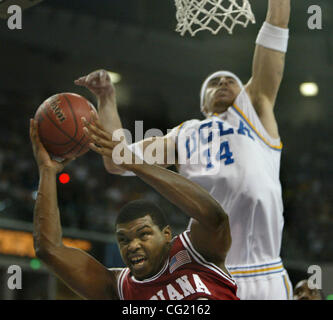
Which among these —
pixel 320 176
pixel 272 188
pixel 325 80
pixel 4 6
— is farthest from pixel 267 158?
pixel 325 80

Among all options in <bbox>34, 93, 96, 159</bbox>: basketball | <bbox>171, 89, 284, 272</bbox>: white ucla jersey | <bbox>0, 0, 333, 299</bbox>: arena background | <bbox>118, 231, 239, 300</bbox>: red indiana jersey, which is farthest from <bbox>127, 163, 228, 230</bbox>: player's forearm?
<bbox>0, 0, 333, 299</bbox>: arena background

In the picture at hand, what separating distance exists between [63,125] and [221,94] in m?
1.17

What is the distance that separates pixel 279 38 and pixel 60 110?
1345mm

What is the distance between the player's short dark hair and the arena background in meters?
6.11

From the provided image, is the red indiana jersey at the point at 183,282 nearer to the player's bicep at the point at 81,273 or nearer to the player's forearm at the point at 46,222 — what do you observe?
the player's bicep at the point at 81,273

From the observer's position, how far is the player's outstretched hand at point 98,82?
313 cm

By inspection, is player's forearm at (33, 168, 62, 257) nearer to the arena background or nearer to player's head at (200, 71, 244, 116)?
player's head at (200, 71, 244, 116)

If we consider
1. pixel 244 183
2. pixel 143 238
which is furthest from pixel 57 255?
pixel 244 183

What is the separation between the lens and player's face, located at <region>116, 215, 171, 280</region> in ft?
7.46

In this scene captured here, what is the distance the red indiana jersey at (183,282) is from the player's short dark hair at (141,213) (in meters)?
0.13

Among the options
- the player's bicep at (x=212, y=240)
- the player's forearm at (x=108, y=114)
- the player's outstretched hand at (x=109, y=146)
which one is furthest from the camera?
the player's forearm at (x=108, y=114)

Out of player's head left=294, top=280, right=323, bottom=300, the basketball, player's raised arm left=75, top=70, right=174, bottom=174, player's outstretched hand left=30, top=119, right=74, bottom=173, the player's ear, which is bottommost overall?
player's head left=294, top=280, right=323, bottom=300

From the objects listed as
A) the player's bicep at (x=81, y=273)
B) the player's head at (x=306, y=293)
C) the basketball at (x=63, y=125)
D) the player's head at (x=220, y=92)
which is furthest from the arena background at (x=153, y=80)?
the player's bicep at (x=81, y=273)

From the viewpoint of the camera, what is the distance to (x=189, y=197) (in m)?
2.11
